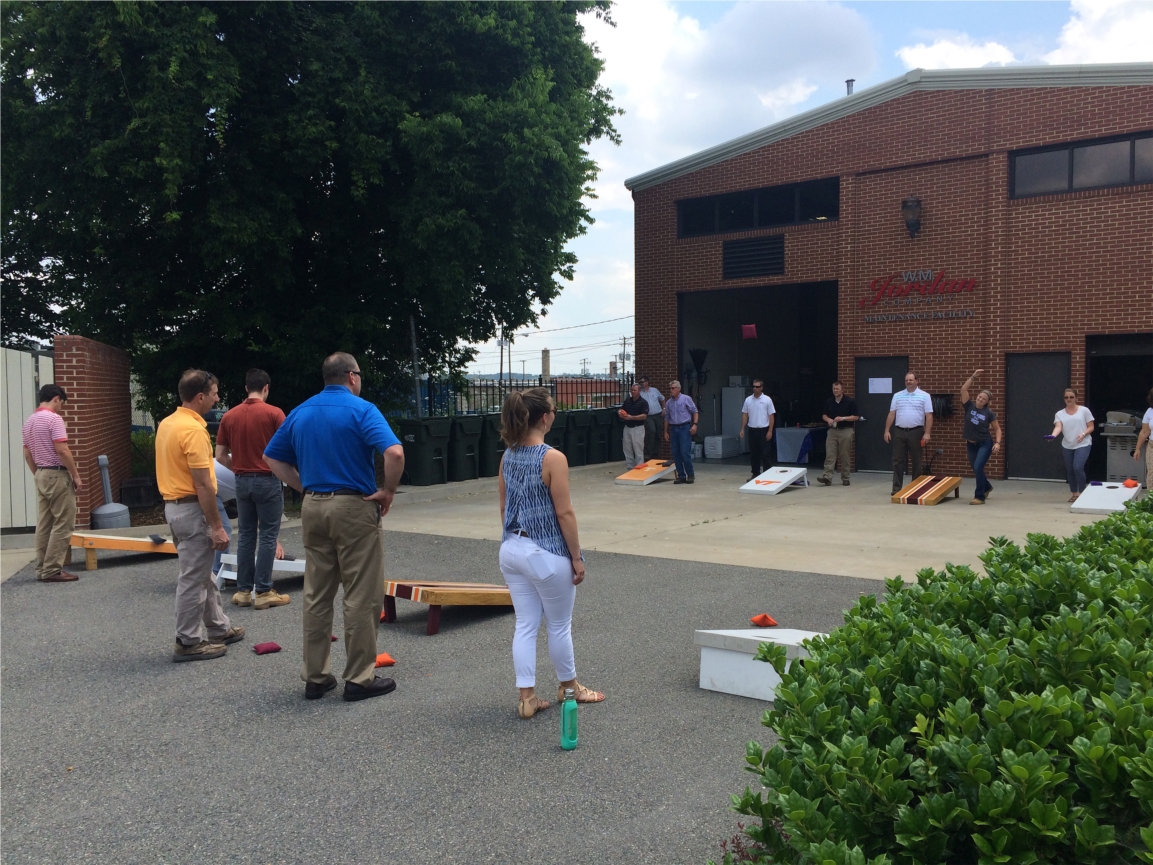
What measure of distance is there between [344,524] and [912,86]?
15.9 metres

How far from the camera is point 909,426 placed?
14.8 metres

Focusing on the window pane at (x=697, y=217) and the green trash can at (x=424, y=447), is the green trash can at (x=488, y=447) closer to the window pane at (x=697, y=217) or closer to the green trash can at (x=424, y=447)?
the green trash can at (x=424, y=447)

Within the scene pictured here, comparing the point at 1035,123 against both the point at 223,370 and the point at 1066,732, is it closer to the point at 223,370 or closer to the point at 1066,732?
the point at 223,370

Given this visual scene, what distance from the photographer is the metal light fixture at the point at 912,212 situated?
56.6 feet

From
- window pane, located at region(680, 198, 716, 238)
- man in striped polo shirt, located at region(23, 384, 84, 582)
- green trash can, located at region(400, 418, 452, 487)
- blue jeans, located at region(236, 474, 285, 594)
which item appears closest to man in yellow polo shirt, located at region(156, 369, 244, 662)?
blue jeans, located at region(236, 474, 285, 594)

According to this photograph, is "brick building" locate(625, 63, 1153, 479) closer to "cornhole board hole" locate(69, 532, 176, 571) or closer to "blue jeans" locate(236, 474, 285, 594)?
"blue jeans" locate(236, 474, 285, 594)

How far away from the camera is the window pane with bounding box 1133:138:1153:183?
600 inches

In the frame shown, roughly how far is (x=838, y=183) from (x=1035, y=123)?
3.73 meters

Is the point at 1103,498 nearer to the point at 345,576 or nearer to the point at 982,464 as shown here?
the point at 982,464

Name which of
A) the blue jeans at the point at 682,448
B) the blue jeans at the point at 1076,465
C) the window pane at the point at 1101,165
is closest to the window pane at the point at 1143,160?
the window pane at the point at 1101,165

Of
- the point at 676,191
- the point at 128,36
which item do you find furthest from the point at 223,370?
the point at 676,191

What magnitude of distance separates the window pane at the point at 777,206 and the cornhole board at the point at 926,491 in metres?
7.18

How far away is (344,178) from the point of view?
Result: 15516mm

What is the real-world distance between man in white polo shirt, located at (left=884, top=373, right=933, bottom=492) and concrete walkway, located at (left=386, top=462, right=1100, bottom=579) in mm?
613
